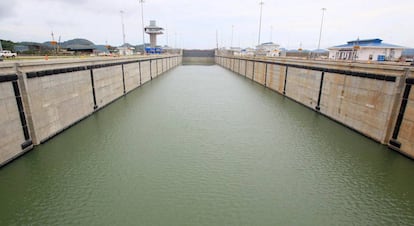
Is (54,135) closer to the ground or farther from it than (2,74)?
closer to the ground

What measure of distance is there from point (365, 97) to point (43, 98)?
71.2 ft

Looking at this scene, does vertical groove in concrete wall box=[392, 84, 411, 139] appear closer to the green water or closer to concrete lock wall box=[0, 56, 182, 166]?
the green water

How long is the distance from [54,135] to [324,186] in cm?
1664

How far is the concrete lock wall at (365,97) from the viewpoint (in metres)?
13.6

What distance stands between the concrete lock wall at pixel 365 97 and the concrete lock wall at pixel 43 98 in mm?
21386

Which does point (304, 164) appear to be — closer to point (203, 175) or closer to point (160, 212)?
point (203, 175)

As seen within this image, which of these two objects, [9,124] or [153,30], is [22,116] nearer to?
[9,124]

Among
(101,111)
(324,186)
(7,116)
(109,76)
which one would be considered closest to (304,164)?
(324,186)

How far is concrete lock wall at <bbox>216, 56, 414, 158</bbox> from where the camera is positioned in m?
13.6

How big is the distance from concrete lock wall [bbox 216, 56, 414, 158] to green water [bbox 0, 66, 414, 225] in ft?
3.08

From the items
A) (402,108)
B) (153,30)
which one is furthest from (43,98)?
Answer: (153,30)

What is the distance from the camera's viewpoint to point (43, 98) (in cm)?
1470

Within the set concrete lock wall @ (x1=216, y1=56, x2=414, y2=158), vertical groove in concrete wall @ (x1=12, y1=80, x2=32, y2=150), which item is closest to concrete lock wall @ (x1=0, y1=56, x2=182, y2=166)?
vertical groove in concrete wall @ (x1=12, y1=80, x2=32, y2=150)

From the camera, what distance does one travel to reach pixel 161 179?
1113 centimetres
